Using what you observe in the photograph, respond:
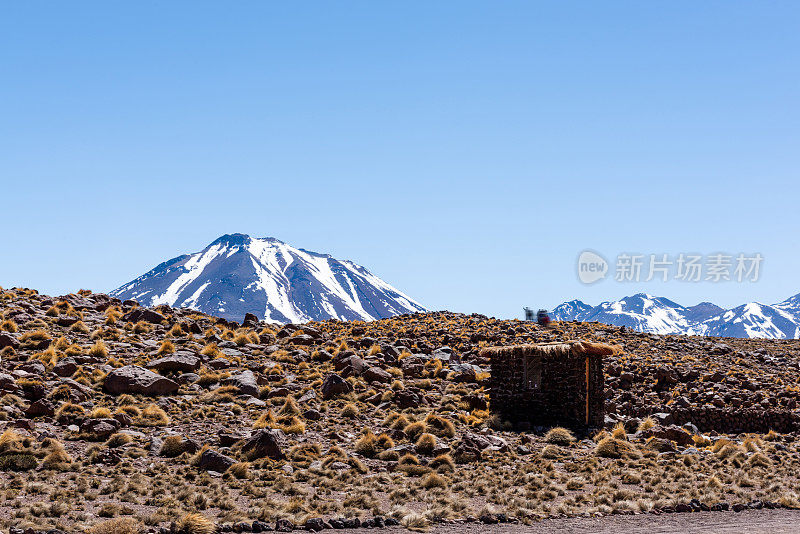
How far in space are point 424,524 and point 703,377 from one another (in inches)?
1200

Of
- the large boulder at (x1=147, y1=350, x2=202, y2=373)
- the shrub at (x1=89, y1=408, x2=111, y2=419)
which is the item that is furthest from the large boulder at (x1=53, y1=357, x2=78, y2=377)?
the shrub at (x1=89, y1=408, x2=111, y2=419)

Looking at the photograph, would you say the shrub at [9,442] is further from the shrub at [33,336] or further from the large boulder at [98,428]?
the shrub at [33,336]

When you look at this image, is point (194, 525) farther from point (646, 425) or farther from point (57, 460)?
point (646, 425)

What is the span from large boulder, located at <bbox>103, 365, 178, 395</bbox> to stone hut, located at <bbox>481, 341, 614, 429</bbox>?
1370 centimetres

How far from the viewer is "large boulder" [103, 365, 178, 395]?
1231 inches

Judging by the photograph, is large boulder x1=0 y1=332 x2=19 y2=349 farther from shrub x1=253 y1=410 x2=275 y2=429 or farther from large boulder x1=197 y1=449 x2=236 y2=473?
large boulder x1=197 y1=449 x2=236 y2=473

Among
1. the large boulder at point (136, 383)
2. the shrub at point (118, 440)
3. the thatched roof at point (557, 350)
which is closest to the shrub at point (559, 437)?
the thatched roof at point (557, 350)

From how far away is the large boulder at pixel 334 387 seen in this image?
33.7 meters

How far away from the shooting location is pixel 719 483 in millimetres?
23562

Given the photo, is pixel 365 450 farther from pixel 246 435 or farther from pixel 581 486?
pixel 581 486

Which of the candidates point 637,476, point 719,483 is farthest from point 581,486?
point 719,483

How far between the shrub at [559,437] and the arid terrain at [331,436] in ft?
0.61

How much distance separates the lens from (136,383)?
31500mm

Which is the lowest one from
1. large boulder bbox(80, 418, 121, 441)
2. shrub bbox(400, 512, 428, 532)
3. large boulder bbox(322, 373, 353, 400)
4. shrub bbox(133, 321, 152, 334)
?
shrub bbox(400, 512, 428, 532)
